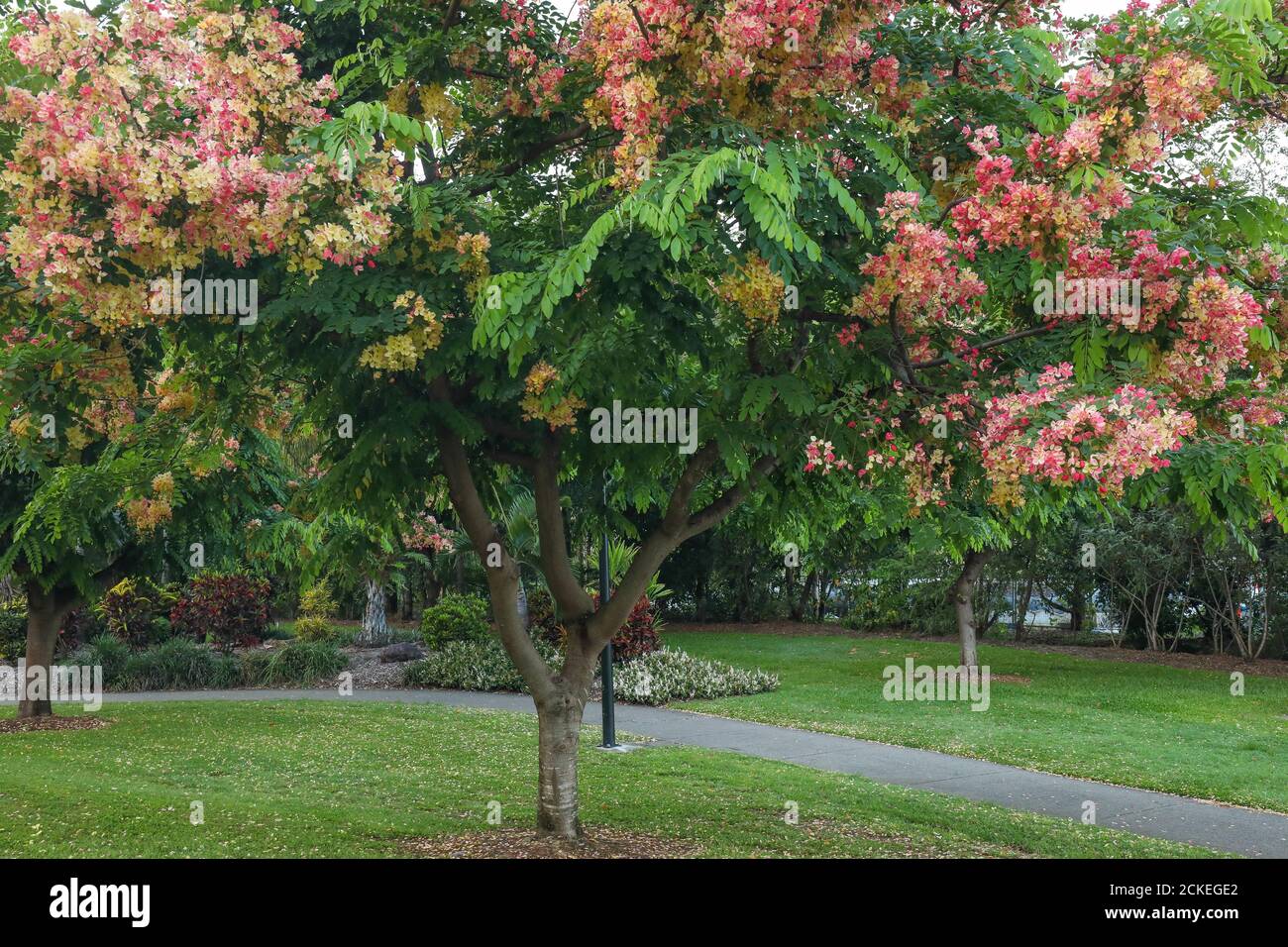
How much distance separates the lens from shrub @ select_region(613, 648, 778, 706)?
17953 mm

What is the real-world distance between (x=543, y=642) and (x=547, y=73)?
14920mm

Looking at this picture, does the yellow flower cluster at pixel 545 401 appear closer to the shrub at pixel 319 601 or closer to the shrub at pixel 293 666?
the shrub at pixel 293 666

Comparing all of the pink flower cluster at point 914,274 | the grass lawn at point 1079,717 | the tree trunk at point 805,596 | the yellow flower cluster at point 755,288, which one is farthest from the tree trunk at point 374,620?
the pink flower cluster at point 914,274

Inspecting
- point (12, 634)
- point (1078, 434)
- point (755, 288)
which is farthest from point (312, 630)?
point (1078, 434)

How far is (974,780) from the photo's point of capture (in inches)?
465

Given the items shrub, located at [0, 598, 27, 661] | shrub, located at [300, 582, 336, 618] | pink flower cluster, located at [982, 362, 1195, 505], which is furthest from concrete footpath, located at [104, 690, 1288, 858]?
shrub, located at [0, 598, 27, 661]

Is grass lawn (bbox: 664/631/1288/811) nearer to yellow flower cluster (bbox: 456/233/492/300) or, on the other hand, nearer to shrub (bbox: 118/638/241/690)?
yellow flower cluster (bbox: 456/233/492/300)

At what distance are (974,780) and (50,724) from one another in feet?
38.9

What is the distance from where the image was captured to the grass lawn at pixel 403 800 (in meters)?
8.59

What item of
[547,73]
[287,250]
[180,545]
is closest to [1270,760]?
[547,73]

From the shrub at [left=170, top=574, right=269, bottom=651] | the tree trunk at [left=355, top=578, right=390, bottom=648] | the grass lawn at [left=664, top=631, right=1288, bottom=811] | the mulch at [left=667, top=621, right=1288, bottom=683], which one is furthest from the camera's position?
the tree trunk at [left=355, top=578, right=390, bottom=648]

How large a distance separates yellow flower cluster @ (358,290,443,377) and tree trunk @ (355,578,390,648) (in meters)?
19.5

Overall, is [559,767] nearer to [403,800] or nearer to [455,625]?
[403,800]

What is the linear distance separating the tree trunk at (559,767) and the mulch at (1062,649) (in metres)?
13.8
